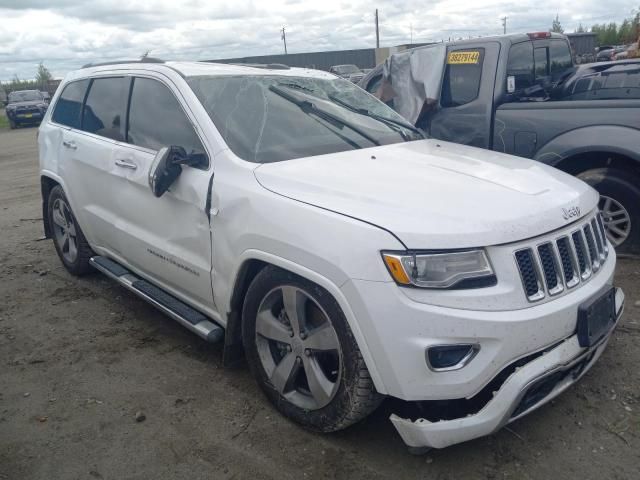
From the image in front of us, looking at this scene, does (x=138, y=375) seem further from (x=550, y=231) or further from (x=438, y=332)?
(x=550, y=231)

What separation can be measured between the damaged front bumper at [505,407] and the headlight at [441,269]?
16.0 inches

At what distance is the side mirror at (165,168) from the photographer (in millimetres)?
3359

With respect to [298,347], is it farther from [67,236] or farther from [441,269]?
[67,236]

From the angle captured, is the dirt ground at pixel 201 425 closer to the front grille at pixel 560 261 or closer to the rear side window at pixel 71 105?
the front grille at pixel 560 261

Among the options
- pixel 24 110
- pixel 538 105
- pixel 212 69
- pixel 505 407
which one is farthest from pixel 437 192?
pixel 24 110

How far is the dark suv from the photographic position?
1061 inches

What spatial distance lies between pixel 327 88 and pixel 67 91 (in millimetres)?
2490

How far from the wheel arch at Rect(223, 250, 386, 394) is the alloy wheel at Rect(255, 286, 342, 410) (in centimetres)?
14

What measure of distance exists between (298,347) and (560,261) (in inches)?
49.6

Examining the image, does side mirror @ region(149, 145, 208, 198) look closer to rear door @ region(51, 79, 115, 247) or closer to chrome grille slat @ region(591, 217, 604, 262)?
rear door @ region(51, 79, 115, 247)

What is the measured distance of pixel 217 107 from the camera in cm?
354

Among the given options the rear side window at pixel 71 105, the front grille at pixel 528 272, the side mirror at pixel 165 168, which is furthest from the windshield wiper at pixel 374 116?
the rear side window at pixel 71 105

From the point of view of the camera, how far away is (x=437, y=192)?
9.21ft

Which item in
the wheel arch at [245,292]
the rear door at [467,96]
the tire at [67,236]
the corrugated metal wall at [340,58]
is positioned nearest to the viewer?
the wheel arch at [245,292]
